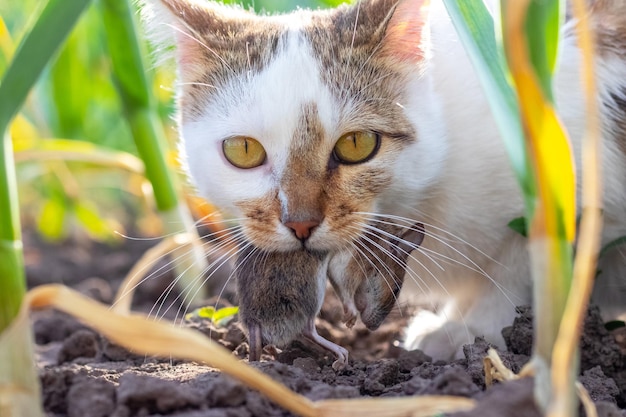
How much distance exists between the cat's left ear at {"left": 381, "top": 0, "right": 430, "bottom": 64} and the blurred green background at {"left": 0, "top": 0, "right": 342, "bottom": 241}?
3.22ft

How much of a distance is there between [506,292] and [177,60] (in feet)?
2.66

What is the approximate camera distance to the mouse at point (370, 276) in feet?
4.23

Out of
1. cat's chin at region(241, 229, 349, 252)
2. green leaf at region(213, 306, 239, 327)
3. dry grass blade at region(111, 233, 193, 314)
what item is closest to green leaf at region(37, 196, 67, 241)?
dry grass blade at region(111, 233, 193, 314)

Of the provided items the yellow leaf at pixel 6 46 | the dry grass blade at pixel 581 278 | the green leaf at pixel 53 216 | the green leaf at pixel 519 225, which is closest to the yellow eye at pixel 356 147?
the green leaf at pixel 519 225

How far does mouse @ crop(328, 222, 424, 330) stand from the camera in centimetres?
129

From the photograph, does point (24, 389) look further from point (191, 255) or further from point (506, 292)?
point (191, 255)

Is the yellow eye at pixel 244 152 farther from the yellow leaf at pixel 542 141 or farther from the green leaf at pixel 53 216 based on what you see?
the green leaf at pixel 53 216

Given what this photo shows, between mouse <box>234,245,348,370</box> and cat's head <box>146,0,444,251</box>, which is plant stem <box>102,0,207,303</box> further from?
mouse <box>234,245,348,370</box>

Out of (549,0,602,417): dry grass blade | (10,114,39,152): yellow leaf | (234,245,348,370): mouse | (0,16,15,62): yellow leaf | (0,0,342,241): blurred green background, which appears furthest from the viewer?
(0,0,342,241): blurred green background

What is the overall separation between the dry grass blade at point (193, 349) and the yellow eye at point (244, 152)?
595 millimetres

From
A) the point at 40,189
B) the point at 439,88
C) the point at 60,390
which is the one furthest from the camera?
the point at 40,189

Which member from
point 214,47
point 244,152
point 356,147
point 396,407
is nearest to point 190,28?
point 214,47

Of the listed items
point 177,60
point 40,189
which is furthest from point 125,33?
point 40,189

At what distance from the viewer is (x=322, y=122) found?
4.25ft
